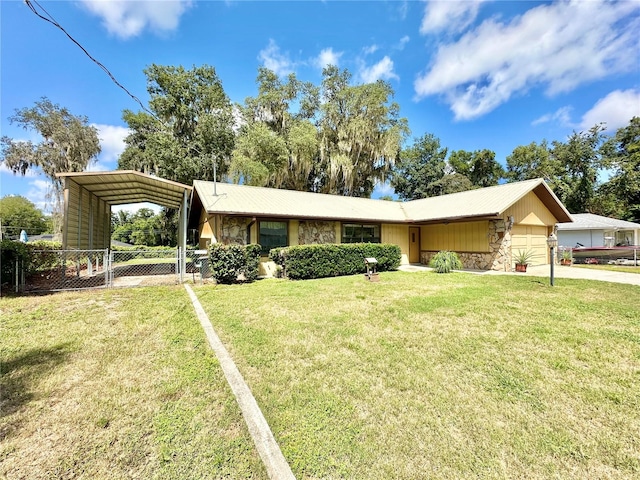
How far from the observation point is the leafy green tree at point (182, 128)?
2216cm

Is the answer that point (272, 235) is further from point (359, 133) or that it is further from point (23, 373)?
point (359, 133)

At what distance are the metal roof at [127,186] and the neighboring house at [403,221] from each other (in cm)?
124

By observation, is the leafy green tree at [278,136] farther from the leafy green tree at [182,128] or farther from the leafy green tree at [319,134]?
the leafy green tree at [182,128]

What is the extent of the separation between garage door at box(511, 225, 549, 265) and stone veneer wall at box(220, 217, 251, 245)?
40.1ft

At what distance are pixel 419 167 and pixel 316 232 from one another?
2405 centimetres

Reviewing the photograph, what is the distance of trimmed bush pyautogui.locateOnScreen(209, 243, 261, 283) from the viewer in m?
9.50

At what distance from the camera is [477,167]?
33469mm

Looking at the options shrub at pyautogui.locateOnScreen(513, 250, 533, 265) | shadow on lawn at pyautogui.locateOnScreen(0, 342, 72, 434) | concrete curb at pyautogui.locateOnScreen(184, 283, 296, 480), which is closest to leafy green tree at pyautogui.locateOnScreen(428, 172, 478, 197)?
shrub at pyautogui.locateOnScreen(513, 250, 533, 265)

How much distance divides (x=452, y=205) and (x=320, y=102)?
53.8 ft

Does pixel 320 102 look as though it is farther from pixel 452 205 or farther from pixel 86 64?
pixel 86 64

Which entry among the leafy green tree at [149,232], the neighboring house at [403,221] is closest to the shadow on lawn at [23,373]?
the neighboring house at [403,221]

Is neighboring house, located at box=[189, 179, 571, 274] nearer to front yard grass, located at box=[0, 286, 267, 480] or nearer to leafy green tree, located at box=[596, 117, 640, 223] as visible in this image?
front yard grass, located at box=[0, 286, 267, 480]

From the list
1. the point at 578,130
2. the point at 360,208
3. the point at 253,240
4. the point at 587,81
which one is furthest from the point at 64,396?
the point at 578,130

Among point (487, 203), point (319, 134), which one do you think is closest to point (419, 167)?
point (319, 134)
